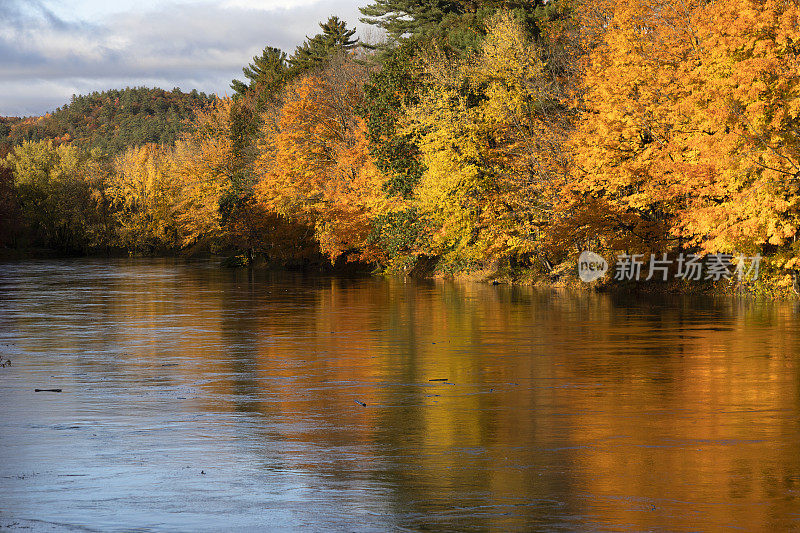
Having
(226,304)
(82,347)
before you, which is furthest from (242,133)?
(82,347)

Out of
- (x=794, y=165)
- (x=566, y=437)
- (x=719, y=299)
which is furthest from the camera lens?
(x=719, y=299)

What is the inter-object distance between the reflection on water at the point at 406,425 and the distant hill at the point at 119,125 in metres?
154

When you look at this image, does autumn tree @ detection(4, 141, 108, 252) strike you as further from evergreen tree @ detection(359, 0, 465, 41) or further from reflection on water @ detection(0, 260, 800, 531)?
reflection on water @ detection(0, 260, 800, 531)

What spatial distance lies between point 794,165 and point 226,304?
69.2 feet

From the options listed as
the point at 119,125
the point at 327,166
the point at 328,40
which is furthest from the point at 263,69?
the point at 119,125

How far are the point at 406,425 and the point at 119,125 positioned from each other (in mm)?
188125

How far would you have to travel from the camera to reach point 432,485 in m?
10.1

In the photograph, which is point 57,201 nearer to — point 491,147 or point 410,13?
point 410,13

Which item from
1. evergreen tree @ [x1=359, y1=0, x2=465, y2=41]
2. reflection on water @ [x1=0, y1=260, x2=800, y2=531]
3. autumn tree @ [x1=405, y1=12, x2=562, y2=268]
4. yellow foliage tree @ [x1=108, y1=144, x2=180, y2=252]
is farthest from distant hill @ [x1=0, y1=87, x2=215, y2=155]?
reflection on water @ [x1=0, y1=260, x2=800, y2=531]

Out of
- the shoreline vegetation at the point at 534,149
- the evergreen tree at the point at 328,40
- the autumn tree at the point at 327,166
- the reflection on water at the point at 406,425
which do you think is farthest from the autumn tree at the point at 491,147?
the evergreen tree at the point at 328,40

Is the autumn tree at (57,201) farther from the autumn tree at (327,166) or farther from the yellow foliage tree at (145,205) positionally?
the autumn tree at (327,166)

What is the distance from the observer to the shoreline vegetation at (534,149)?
3250cm

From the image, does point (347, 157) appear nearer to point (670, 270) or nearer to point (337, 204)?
point (337, 204)

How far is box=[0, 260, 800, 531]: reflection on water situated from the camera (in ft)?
30.2
